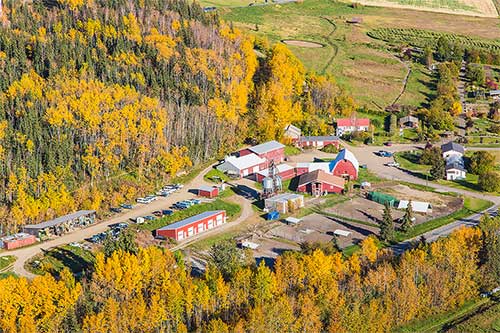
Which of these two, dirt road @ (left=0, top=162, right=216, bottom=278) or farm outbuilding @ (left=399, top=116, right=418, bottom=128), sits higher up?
farm outbuilding @ (left=399, top=116, right=418, bottom=128)

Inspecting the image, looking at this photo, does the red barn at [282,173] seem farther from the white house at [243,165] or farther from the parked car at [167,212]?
the parked car at [167,212]

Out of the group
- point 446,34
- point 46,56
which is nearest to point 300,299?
point 46,56

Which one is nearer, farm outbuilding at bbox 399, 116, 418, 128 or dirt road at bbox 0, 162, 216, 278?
dirt road at bbox 0, 162, 216, 278

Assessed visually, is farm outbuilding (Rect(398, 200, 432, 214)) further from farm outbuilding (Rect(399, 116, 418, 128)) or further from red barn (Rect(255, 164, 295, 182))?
farm outbuilding (Rect(399, 116, 418, 128))

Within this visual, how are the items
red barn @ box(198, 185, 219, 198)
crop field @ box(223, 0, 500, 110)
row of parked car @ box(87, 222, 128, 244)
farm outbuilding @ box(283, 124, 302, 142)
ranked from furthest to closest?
crop field @ box(223, 0, 500, 110)
farm outbuilding @ box(283, 124, 302, 142)
red barn @ box(198, 185, 219, 198)
row of parked car @ box(87, 222, 128, 244)

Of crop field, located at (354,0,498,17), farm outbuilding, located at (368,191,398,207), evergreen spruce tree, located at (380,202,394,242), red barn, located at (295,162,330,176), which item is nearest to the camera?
evergreen spruce tree, located at (380,202,394,242)

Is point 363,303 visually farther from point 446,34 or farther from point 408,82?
point 446,34

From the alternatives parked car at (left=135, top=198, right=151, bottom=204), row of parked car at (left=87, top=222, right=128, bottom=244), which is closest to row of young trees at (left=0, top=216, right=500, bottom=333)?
row of parked car at (left=87, top=222, right=128, bottom=244)

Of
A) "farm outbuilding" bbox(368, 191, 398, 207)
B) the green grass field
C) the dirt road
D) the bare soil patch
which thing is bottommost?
the dirt road
